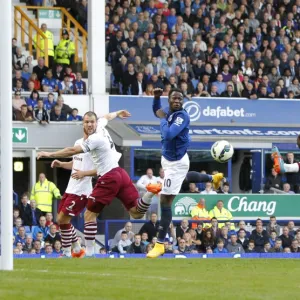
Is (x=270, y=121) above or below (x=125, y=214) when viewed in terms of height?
above

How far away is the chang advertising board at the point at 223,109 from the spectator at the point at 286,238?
6060mm

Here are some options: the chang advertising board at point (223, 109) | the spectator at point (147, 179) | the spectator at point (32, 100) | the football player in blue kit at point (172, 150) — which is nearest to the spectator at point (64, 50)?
the chang advertising board at point (223, 109)

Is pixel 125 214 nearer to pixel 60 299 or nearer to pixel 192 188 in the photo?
pixel 192 188

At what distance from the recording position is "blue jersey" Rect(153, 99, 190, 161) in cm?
1553

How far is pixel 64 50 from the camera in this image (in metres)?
31.6

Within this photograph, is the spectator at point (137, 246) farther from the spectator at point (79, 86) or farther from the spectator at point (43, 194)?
the spectator at point (79, 86)

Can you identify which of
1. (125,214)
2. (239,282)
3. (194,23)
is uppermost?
(194,23)

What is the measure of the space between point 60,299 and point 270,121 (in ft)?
74.9

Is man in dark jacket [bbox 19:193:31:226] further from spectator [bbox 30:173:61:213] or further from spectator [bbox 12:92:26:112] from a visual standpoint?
spectator [bbox 12:92:26:112]

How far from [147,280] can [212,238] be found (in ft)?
43.0

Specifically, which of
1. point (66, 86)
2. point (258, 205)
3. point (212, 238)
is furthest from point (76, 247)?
point (66, 86)

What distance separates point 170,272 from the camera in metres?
13.6

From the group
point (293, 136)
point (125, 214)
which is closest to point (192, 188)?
point (125, 214)

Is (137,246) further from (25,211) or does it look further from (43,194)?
(43,194)
